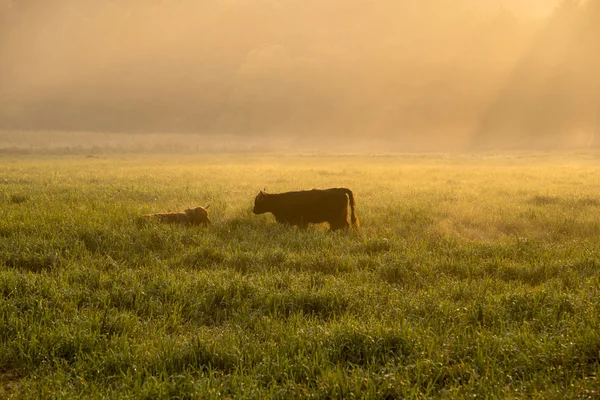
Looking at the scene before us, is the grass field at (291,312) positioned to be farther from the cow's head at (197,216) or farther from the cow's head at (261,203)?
the cow's head at (261,203)

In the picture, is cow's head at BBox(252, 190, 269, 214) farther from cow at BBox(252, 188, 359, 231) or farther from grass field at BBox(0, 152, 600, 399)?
grass field at BBox(0, 152, 600, 399)

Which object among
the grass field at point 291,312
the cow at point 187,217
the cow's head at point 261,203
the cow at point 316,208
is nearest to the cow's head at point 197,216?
the cow at point 187,217

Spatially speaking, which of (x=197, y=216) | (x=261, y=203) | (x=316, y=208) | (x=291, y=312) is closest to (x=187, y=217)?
(x=197, y=216)

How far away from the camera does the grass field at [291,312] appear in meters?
4.01

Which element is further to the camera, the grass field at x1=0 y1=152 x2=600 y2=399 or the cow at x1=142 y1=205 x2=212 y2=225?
the cow at x1=142 y1=205 x2=212 y2=225

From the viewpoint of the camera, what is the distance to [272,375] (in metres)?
4.08

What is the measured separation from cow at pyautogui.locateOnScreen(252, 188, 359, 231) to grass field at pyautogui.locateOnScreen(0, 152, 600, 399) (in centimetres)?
65

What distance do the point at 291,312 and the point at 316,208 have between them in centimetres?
575

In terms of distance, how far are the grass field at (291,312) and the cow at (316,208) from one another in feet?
2.14

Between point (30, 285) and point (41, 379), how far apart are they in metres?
2.59

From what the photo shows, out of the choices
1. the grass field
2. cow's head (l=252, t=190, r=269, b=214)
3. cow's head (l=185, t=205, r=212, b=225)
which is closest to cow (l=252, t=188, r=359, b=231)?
cow's head (l=252, t=190, r=269, b=214)

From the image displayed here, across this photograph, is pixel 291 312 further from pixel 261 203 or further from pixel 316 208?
pixel 261 203

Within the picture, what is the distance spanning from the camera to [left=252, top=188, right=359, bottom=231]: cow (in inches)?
440

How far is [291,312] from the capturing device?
18.8 ft
